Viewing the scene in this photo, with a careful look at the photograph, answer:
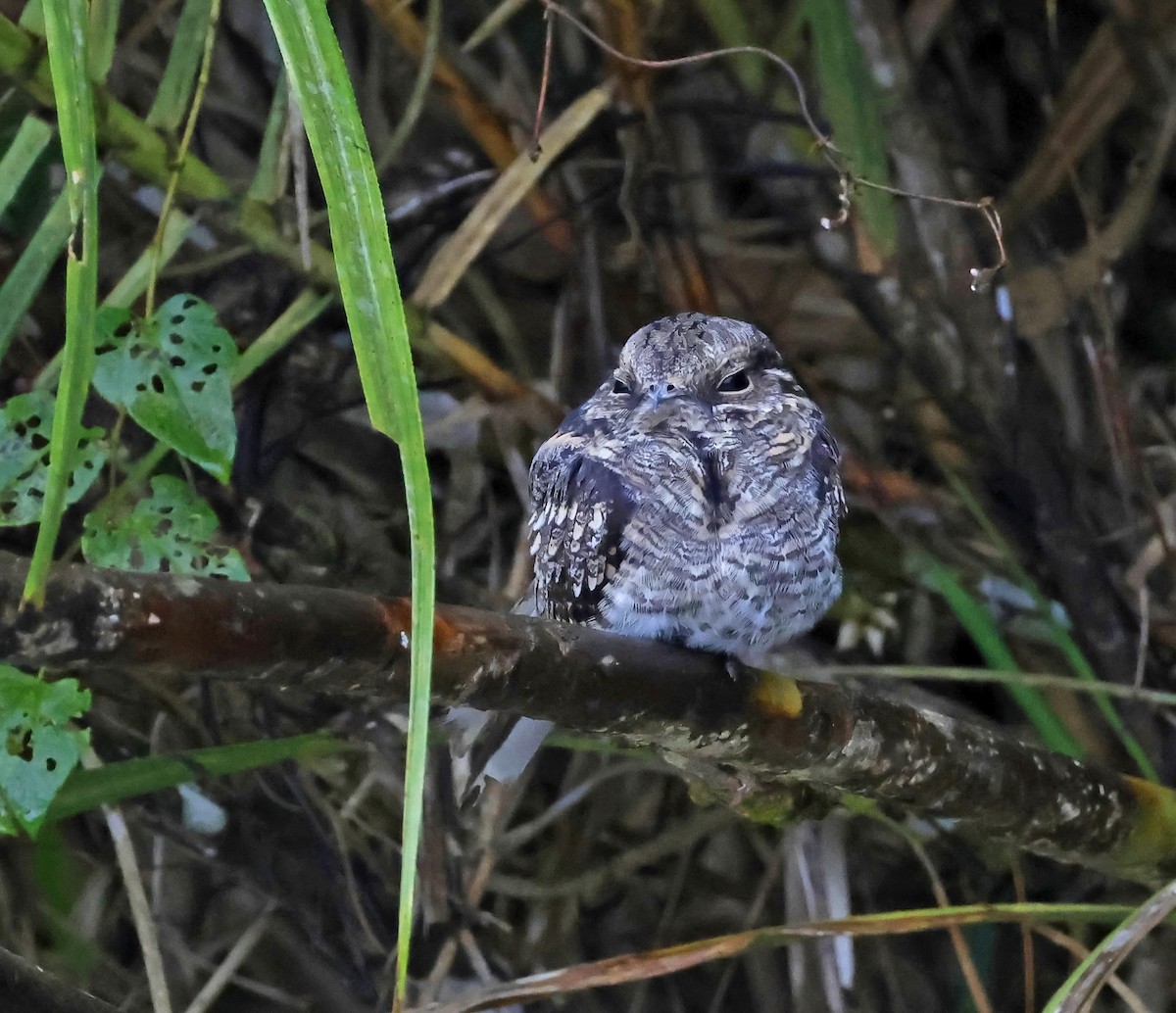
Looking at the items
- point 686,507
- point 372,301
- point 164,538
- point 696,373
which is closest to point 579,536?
point 686,507

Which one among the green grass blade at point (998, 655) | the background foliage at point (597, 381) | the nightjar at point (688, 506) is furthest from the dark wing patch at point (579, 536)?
the green grass blade at point (998, 655)

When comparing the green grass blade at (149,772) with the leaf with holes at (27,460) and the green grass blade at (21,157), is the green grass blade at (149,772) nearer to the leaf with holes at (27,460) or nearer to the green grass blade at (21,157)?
the leaf with holes at (27,460)

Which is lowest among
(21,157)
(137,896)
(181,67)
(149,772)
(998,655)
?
(137,896)

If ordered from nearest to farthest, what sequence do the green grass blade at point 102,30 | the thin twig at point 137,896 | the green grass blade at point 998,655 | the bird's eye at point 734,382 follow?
the green grass blade at point 102,30 → the bird's eye at point 734,382 → the thin twig at point 137,896 → the green grass blade at point 998,655

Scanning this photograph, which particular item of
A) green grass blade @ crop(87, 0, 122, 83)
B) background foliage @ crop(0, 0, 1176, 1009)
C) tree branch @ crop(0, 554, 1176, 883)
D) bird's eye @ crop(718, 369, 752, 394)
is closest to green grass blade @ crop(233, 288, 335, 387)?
background foliage @ crop(0, 0, 1176, 1009)

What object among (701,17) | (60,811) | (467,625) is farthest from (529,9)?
(467,625)

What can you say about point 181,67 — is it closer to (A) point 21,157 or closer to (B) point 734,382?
(A) point 21,157
